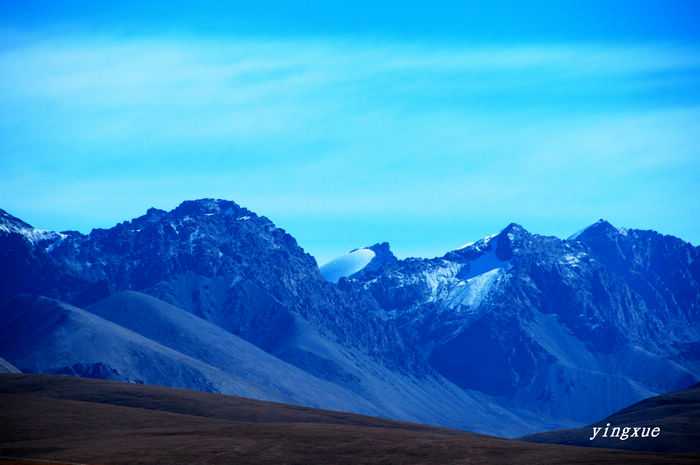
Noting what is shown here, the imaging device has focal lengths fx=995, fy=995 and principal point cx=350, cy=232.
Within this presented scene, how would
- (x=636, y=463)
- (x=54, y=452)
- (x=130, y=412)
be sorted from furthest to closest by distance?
(x=130, y=412)
(x=54, y=452)
(x=636, y=463)

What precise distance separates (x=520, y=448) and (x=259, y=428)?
4267 centimetres

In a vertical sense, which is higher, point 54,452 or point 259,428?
point 259,428

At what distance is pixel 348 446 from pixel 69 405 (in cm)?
8394

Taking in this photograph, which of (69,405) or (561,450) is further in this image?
(69,405)

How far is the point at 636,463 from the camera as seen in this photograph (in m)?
110

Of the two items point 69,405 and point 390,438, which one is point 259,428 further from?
point 69,405

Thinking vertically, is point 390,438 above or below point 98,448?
above

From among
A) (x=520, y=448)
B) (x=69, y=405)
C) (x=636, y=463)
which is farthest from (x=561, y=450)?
(x=69, y=405)

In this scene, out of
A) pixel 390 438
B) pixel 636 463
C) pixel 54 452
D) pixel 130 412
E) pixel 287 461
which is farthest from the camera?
pixel 130 412

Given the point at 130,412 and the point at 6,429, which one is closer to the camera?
the point at 6,429

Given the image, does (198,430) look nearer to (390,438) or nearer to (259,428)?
(259,428)

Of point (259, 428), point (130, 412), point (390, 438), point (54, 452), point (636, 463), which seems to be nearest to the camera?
point (636, 463)

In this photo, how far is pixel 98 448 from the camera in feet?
446

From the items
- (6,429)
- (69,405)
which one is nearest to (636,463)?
(6,429)
